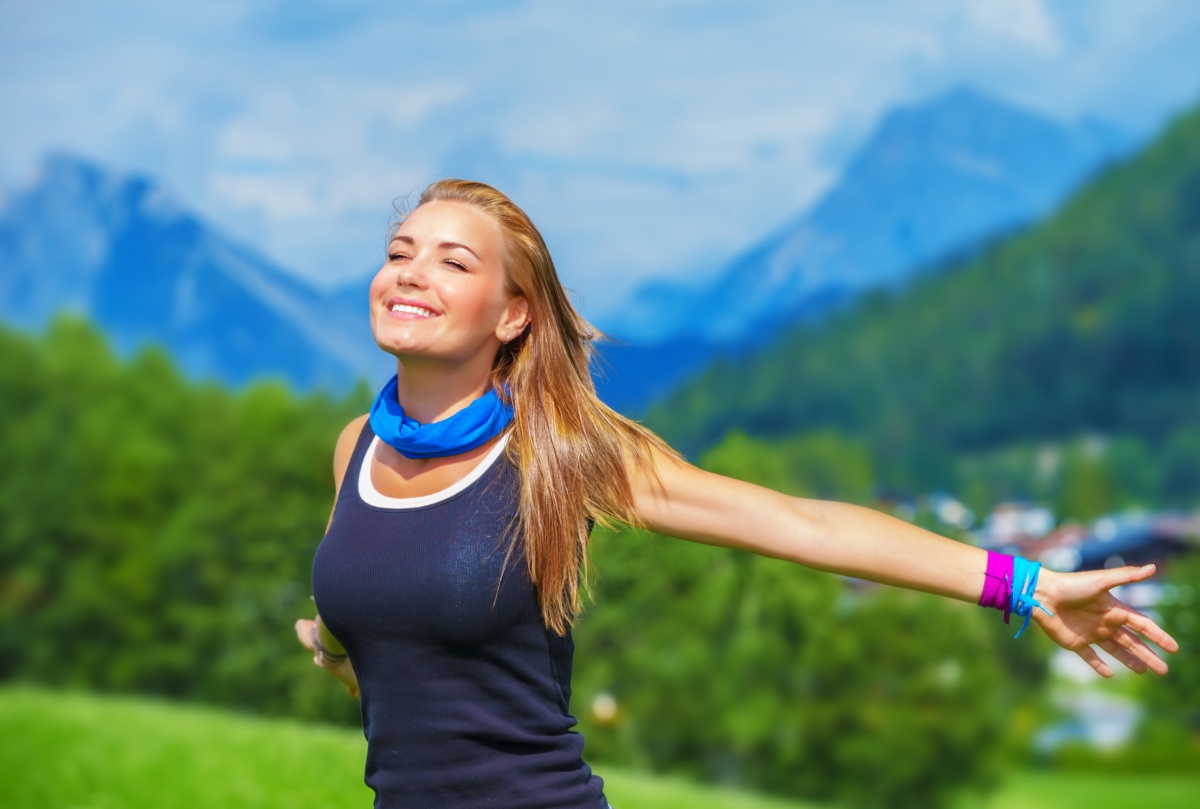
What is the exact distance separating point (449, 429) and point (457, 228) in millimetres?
387

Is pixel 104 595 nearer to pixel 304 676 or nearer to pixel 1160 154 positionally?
pixel 304 676

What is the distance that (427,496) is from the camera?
7.68 feet

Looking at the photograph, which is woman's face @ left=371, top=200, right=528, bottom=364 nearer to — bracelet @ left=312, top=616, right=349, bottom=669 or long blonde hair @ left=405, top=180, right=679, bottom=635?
long blonde hair @ left=405, top=180, right=679, bottom=635

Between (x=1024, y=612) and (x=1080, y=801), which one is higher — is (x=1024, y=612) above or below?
below

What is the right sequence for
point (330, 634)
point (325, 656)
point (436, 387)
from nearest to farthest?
point (436, 387)
point (330, 634)
point (325, 656)

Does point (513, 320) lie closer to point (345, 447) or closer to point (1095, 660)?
point (345, 447)

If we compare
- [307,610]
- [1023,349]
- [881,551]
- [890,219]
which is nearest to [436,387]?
[881,551]

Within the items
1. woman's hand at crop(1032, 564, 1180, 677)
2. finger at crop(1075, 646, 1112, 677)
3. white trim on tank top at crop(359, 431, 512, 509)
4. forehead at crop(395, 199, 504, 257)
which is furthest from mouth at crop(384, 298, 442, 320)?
finger at crop(1075, 646, 1112, 677)

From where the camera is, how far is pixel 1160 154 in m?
30.4

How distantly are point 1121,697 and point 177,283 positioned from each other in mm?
22482

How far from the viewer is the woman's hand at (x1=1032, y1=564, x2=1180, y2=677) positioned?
2.29 meters

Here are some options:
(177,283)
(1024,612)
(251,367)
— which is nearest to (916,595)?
(251,367)

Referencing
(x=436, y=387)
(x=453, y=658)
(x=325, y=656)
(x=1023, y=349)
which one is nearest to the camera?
(x=453, y=658)

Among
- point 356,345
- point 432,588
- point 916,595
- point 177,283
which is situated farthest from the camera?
point 177,283
